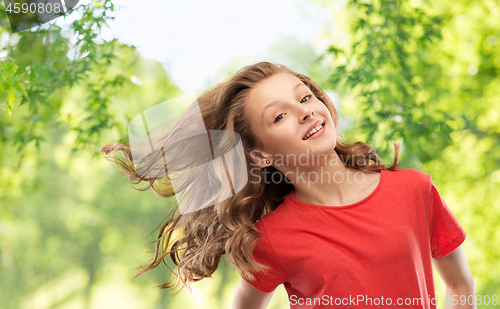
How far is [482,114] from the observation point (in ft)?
9.68

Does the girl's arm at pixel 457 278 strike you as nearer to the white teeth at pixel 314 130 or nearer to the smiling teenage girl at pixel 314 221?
the smiling teenage girl at pixel 314 221

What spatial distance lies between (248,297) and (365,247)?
1.49 ft

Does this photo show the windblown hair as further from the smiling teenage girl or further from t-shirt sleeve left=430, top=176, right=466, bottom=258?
t-shirt sleeve left=430, top=176, right=466, bottom=258

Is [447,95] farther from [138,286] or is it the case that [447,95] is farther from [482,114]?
[138,286]

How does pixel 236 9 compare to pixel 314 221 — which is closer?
pixel 314 221

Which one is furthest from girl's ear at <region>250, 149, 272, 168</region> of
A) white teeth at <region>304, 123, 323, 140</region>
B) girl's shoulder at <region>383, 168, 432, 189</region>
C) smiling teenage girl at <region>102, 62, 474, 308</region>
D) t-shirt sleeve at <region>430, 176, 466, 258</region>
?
t-shirt sleeve at <region>430, 176, 466, 258</region>

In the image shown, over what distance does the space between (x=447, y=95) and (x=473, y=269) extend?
5.27ft

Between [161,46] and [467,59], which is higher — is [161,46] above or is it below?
above

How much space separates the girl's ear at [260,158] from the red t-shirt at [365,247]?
175 millimetres

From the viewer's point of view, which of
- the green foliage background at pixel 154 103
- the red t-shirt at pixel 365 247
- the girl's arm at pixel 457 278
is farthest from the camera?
the green foliage background at pixel 154 103

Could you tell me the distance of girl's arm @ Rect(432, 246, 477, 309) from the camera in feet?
3.86

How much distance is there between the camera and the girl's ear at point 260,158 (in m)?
1.20

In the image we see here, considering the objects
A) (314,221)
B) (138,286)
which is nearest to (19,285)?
(138,286)

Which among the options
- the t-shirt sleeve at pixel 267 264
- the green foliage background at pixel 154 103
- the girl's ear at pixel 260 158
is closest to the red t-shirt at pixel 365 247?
the t-shirt sleeve at pixel 267 264
